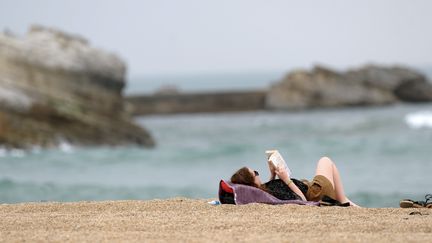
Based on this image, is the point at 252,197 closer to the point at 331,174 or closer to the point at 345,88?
the point at 331,174

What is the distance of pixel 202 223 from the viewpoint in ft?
30.9

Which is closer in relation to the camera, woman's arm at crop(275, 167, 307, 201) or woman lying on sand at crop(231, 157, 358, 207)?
woman's arm at crop(275, 167, 307, 201)

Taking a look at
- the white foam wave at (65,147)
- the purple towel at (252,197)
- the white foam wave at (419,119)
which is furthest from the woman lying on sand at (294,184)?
the white foam wave at (419,119)

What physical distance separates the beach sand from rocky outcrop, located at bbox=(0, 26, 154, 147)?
23.1 metres

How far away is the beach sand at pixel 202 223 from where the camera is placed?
28.2ft

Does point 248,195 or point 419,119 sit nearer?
point 248,195

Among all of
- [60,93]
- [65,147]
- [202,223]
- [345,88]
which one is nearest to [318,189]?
[202,223]

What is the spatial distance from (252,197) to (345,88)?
57592 mm

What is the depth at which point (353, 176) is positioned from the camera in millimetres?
26000

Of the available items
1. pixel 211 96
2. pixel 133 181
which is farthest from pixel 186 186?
pixel 211 96

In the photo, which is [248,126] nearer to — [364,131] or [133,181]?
[364,131]

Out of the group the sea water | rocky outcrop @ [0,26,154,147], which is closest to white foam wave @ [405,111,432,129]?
the sea water

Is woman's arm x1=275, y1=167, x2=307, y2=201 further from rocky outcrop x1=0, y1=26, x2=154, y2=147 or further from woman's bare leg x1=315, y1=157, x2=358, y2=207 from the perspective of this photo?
rocky outcrop x1=0, y1=26, x2=154, y2=147

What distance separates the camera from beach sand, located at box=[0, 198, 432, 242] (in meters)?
8.59
